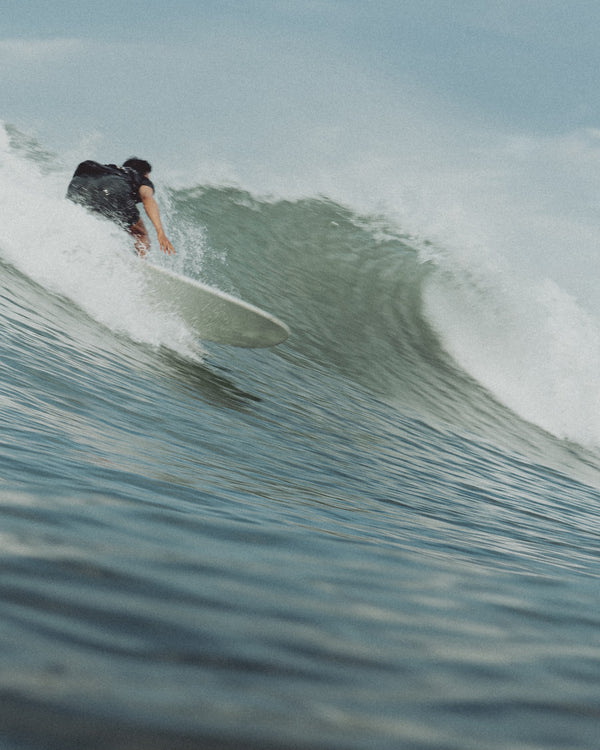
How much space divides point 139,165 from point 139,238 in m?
0.75

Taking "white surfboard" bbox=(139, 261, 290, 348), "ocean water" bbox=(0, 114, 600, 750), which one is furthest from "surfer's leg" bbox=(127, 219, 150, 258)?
"white surfboard" bbox=(139, 261, 290, 348)

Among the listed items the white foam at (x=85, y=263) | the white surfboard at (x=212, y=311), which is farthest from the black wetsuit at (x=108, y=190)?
the white surfboard at (x=212, y=311)

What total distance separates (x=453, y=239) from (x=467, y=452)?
10321 millimetres

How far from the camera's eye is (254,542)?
7.48 ft

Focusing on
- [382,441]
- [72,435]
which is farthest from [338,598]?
[382,441]

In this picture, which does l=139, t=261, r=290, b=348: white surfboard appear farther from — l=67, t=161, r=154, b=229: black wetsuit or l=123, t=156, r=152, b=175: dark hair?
l=123, t=156, r=152, b=175: dark hair

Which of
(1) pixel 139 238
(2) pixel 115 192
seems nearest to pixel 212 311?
(1) pixel 139 238

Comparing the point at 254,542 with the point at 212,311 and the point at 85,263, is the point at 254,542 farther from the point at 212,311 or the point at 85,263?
the point at 85,263

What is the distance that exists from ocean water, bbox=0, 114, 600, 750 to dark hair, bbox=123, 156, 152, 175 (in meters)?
0.79

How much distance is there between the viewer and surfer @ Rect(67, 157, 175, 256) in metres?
7.59

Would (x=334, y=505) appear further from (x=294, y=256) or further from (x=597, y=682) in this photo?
(x=294, y=256)

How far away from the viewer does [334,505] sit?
338cm

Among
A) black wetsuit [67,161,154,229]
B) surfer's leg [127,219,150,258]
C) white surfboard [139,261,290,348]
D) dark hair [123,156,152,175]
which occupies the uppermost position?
dark hair [123,156,152,175]

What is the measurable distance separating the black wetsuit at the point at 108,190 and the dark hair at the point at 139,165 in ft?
0.25
